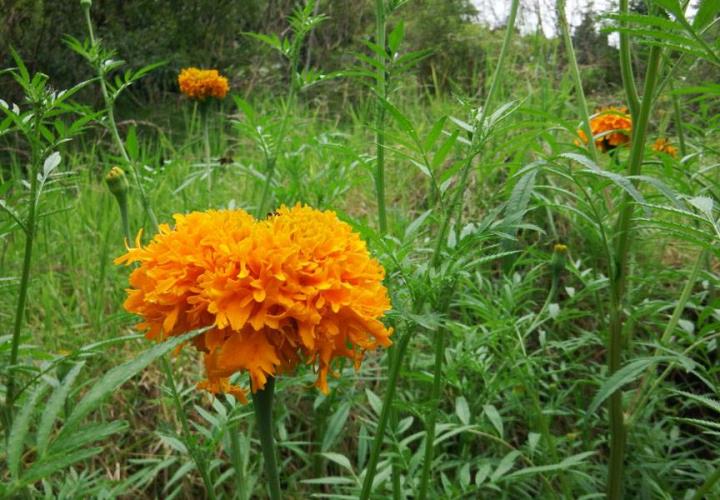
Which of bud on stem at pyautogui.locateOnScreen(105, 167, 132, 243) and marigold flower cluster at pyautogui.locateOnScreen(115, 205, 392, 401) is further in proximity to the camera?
bud on stem at pyautogui.locateOnScreen(105, 167, 132, 243)

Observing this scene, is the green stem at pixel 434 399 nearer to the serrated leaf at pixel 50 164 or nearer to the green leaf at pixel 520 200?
the green leaf at pixel 520 200

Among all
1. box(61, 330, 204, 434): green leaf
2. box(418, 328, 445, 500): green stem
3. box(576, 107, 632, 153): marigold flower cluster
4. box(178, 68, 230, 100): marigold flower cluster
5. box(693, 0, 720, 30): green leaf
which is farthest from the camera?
box(178, 68, 230, 100): marigold flower cluster

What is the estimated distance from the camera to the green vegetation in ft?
2.57

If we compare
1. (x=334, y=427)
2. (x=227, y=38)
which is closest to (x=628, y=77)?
(x=334, y=427)

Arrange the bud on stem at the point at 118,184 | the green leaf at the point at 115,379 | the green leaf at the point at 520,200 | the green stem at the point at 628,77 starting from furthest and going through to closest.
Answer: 1. the bud on stem at the point at 118,184
2. the green stem at the point at 628,77
3. the green leaf at the point at 520,200
4. the green leaf at the point at 115,379

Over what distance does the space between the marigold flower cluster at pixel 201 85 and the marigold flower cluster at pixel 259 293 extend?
1.52 meters

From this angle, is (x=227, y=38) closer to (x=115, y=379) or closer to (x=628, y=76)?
(x=628, y=76)

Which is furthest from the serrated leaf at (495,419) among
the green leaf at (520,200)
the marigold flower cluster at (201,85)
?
the marigold flower cluster at (201,85)

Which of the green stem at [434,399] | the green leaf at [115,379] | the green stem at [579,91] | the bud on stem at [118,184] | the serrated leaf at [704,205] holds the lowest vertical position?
the green stem at [434,399]

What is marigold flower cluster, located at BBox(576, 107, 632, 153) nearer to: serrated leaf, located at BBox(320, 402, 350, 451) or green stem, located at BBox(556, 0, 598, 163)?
green stem, located at BBox(556, 0, 598, 163)

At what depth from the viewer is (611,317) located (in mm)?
973

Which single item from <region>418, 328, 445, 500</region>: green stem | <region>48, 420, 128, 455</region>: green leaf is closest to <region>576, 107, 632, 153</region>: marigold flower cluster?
<region>418, 328, 445, 500</region>: green stem

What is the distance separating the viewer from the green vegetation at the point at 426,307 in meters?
0.78

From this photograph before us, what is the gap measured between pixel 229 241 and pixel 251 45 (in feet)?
18.3
